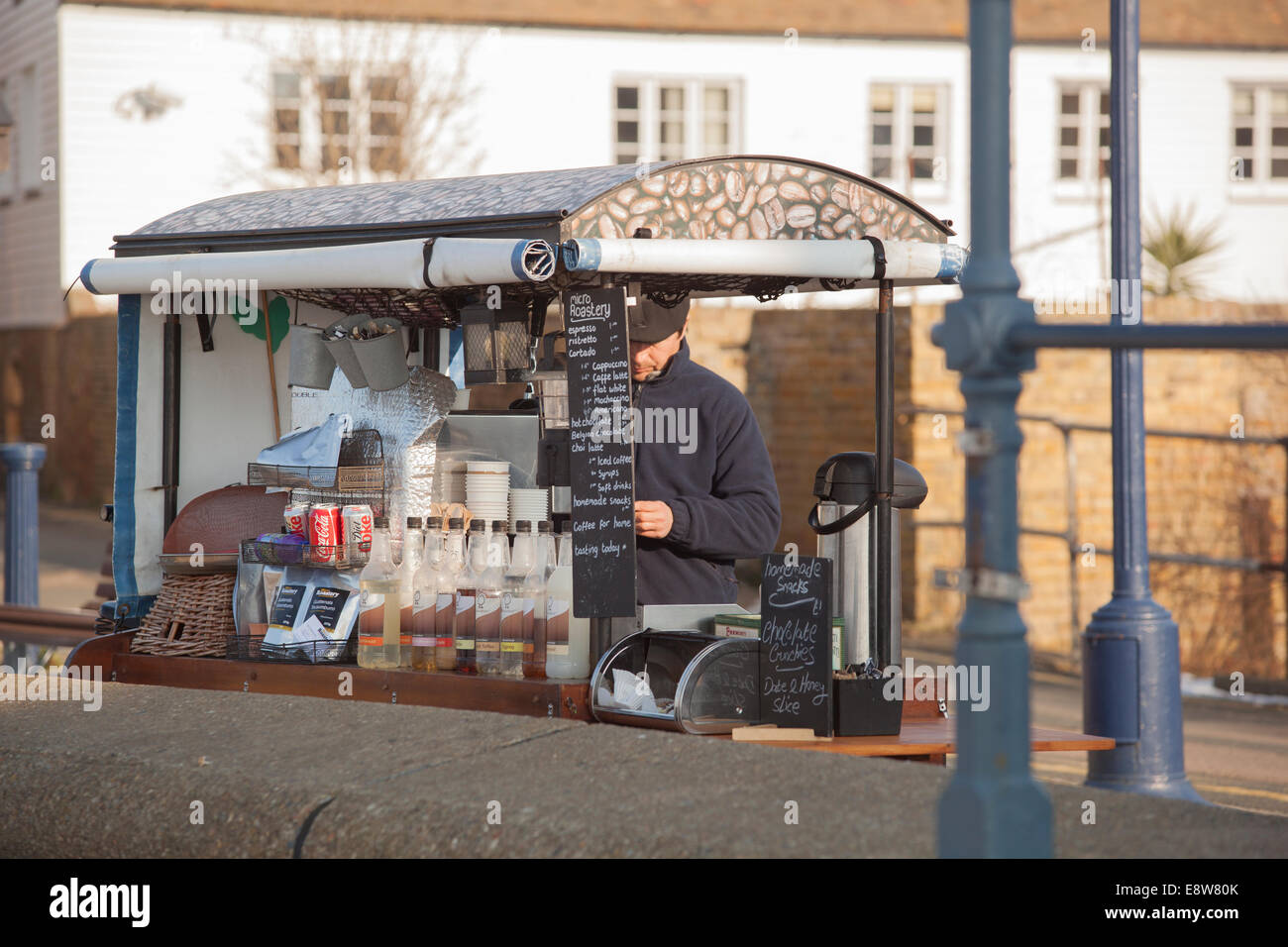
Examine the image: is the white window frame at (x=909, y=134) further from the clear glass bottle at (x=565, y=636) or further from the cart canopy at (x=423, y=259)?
the clear glass bottle at (x=565, y=636)

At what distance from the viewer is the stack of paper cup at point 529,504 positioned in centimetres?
510

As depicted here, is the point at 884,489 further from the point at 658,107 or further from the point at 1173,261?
the point at 658,107

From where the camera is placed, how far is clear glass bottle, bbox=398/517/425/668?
4.86m

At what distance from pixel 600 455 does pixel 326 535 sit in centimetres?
102

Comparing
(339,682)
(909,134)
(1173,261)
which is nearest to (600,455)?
(339,682)

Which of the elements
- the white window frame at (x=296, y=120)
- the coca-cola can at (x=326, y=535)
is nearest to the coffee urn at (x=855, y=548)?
the coca-cola can at (x=326, y=535)

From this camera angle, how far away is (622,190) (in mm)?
4461

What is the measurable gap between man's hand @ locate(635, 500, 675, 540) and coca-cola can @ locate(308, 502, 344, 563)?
0.93 meters

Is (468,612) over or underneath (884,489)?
underneath

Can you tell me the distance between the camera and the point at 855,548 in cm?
484

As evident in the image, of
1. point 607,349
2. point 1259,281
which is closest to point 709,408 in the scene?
point 607,349

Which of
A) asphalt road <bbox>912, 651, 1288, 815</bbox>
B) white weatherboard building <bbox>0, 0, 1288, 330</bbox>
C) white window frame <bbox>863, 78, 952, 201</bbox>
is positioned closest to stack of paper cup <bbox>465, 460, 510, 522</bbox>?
asphalt road <bbox>912, 651, 1288, 815</bbox>

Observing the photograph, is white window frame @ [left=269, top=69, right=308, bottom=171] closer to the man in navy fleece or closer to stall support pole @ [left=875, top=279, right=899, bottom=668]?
the man in navy fleece

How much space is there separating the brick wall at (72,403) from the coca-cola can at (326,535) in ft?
44.2
